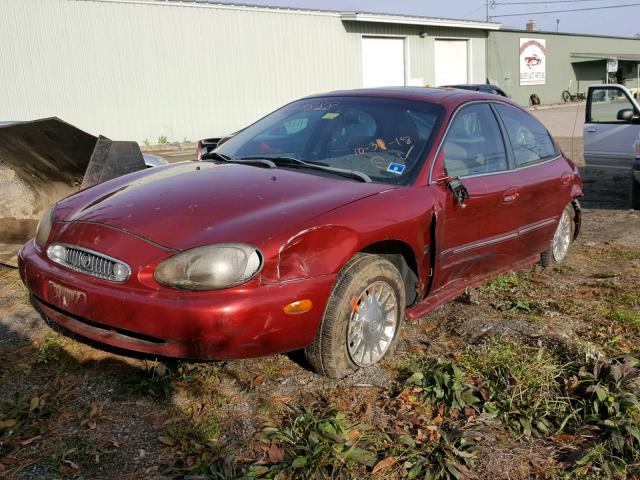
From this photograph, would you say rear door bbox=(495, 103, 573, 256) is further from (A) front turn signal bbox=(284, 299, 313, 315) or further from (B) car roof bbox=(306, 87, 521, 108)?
(A) front turn signal bbox=(284, 299, 313, 315)

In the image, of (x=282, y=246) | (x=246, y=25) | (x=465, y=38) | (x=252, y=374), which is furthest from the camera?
(x=465, y=38)

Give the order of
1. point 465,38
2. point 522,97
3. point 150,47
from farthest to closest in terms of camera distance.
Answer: point 522,97
point 465,38
point 150,47

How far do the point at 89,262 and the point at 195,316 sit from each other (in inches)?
A: 27.5

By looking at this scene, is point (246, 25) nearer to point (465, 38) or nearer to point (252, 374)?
point (465, 38)

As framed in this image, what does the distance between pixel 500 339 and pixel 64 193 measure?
3.91m

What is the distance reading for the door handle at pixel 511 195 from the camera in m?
4.33

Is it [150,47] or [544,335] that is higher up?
[150,47]

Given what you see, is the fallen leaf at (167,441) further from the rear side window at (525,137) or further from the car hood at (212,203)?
the rear side window at (525,137)

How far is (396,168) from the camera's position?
3.79m

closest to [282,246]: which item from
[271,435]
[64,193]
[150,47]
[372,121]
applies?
[271,435]

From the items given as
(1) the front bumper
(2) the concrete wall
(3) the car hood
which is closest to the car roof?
(3) the car hood

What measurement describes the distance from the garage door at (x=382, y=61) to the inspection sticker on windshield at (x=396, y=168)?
2078 cm

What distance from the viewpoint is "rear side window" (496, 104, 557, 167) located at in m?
4.71

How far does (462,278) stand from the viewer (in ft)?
13.6
